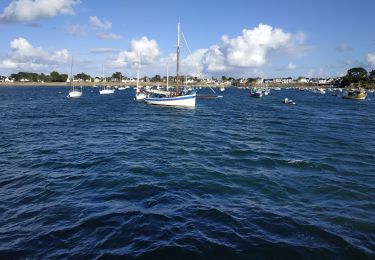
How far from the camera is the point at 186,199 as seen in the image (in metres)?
17.8

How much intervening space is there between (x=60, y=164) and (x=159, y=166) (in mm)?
7156

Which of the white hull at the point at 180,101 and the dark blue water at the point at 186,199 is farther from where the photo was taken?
the white hull at the point at 180,101

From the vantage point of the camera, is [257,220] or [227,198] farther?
[227,198]

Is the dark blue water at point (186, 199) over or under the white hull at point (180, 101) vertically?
under

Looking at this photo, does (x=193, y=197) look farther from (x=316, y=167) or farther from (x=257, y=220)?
(x=316, y=167)

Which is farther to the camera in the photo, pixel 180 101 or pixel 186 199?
pixel 180 101

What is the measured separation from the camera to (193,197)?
18156mm

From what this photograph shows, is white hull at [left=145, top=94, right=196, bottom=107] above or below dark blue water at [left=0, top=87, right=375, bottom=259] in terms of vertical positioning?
above

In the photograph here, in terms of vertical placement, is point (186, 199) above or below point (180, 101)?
below

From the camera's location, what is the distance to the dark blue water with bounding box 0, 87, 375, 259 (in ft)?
42.0

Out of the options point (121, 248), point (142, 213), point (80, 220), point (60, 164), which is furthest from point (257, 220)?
point (60, 164)

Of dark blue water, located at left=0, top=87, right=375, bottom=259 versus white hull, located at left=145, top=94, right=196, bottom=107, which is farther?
white hull, located at left=145, top=94, right=196, bottom=107

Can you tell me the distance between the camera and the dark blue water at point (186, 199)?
12.8m

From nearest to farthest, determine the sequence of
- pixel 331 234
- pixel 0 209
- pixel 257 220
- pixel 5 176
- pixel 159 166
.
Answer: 1. pixel 331 234
2. pixel 257 220
3. pixel 0 209
4. pixel 5 176
5. pixel 159 166
